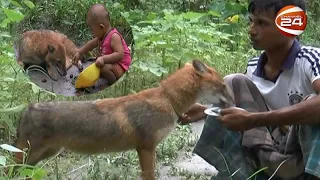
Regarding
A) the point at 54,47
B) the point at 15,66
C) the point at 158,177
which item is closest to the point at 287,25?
the point at 158,177

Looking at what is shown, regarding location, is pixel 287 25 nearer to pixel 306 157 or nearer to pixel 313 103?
Result: pixel 313 103

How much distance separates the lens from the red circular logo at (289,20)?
4266 mm

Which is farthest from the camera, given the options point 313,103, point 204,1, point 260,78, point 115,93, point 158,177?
point 204,1

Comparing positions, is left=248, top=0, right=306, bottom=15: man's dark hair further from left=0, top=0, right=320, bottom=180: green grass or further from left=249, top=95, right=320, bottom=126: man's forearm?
left=0, top=0, right=320, bottom=180: green grass

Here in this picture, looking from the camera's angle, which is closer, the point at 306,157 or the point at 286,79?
the point at 306,157

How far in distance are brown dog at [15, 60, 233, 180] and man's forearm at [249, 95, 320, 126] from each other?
0.57 m

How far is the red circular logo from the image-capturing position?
4.27 metres

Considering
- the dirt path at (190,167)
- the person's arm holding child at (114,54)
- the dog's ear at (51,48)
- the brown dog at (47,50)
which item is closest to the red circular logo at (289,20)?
the dirt path at (190,167)

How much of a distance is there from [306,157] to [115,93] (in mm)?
3190

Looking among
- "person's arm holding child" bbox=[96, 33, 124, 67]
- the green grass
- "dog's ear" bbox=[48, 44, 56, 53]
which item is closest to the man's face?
the green grass

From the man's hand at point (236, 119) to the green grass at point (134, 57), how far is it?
1116 millimetres

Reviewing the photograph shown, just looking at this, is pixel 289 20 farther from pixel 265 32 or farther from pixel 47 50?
pixel 47 50

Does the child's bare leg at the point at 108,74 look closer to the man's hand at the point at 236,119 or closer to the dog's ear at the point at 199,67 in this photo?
the dog's ear at the point at 199,67

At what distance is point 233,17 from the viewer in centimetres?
1058
